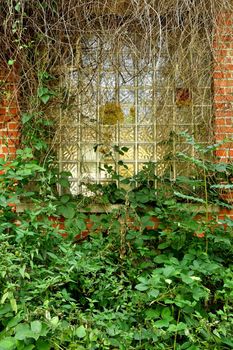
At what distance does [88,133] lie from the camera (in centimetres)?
495

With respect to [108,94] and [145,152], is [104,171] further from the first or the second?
[108,94]

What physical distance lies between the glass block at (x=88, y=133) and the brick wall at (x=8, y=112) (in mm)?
775

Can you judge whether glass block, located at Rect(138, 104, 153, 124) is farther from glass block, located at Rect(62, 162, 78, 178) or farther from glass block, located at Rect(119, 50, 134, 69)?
glass block, located at Rect(62, 162, 78, 178)

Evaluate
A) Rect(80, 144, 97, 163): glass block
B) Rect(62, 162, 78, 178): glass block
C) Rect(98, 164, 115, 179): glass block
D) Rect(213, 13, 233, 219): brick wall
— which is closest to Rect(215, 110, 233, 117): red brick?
Rect(213, 13, 233, 219): brick wall

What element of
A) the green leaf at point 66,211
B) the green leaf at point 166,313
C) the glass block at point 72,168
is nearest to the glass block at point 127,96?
the glass block at point 72,168

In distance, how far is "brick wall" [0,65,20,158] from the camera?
4535 millimetres

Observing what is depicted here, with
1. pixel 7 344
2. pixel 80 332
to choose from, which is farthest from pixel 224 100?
pixel 7 344

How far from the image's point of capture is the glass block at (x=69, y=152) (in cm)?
496

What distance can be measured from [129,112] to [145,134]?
13.1 inches

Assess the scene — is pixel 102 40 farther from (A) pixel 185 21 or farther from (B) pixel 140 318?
(B) pixel 140 318

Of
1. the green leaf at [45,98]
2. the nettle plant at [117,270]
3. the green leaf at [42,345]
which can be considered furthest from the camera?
the green leaf at [45,98]

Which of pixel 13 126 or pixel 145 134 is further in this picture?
pixel 145 134

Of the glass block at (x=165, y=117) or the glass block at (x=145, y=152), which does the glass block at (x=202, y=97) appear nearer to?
the glass block at (x=165, y=117)

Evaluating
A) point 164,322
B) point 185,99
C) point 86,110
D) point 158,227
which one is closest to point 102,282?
point 164,322
